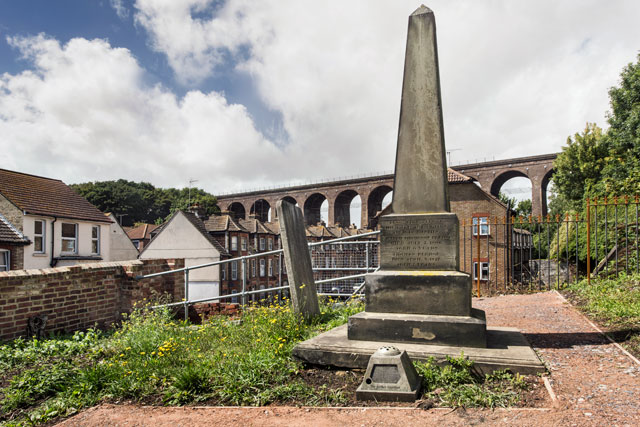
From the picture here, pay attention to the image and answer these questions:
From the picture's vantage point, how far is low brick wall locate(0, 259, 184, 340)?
602cm

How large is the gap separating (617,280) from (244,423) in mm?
8323

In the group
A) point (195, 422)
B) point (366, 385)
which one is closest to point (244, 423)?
point (195, 422)

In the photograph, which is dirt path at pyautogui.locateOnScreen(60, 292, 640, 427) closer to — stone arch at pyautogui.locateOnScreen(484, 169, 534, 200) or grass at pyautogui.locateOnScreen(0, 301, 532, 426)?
grass at pyautogui.locateOnScreen(0, 301, 532, 426)

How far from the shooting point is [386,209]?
25.5m

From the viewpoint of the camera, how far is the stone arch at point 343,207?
58.1m

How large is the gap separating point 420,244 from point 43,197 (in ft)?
78.9

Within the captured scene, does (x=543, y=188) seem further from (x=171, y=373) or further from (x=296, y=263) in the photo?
(x=171, y=373)

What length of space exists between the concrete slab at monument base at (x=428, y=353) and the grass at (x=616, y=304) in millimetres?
1327

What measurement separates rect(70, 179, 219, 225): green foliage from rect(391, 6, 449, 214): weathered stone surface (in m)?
59.5

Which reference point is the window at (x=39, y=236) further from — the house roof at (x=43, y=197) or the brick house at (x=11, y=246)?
the brick house at (x=11, y=246)

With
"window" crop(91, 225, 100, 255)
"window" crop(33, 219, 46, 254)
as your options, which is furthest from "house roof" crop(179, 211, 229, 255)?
"window" crop(33, 219, 46, 254)

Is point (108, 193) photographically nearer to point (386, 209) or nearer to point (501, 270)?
point (386, 209)

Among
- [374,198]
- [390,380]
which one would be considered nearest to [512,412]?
[390,380]

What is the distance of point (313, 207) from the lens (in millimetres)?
63500
